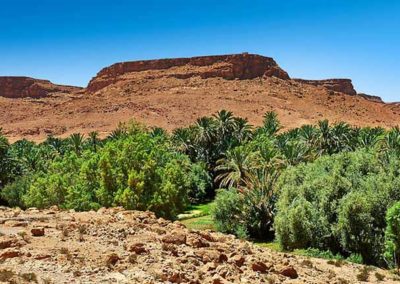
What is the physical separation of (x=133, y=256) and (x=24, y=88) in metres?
184

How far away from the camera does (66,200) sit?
3797 centimetres

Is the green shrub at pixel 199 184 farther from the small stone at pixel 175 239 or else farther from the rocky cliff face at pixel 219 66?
the rocky cliff face at pixel 219 66

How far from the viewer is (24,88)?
18725 centimetres

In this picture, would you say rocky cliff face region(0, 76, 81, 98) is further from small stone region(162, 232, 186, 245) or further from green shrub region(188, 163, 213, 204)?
small stone region(162, 232, 186, 245)

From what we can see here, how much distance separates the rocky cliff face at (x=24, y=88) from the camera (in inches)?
7274

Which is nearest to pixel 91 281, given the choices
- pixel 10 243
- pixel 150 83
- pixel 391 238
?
pixel 10 243

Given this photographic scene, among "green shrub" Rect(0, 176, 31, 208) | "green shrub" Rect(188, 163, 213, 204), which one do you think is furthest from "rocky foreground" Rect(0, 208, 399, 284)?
"green shrub" Rect(188, 163, 213, 204)

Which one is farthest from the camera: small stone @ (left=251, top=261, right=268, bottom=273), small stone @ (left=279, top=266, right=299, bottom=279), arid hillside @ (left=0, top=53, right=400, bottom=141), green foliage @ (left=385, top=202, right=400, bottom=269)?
arid hillside @ (left=0, top=53, right=400, bottom=141)

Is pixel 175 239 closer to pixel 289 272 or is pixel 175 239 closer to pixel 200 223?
pixel 289 272

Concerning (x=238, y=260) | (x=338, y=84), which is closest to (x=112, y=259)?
(x=238, y=260)

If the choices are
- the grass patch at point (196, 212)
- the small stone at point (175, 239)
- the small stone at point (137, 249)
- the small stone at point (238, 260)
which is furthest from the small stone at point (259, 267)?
the grass patch at point (196, 212)

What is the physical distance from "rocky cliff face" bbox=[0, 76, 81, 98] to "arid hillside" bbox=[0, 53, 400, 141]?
2625cm

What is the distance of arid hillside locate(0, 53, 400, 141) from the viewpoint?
4624 inches

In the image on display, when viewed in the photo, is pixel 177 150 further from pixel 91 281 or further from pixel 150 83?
pixel 150 83
